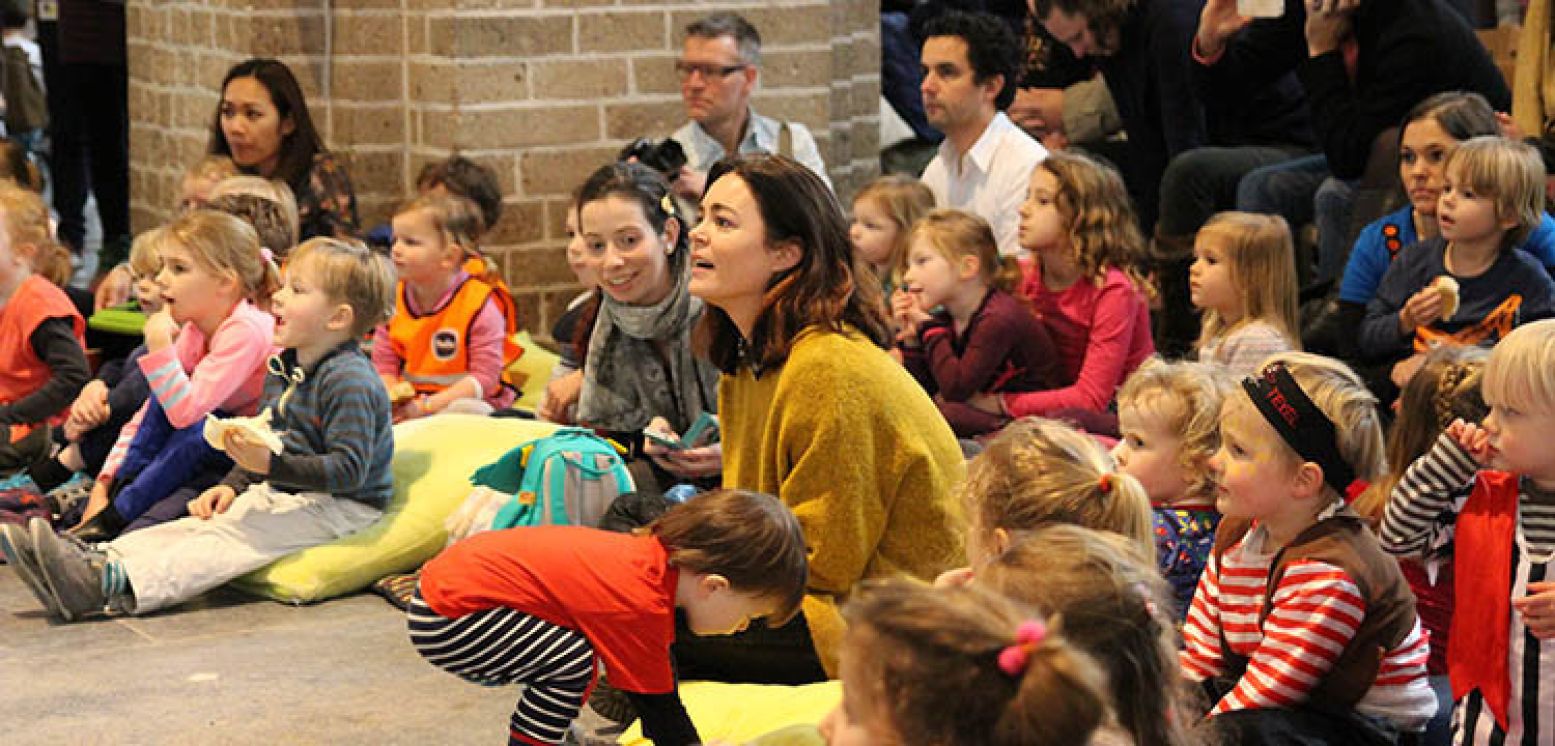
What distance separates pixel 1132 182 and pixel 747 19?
4.92ft

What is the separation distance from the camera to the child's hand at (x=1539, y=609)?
11.5 ft

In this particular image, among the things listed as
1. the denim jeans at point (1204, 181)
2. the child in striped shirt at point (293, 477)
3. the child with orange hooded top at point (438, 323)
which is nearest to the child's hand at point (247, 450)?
the child in striped shirt at point (293, 477)

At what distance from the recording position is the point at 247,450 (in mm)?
5340

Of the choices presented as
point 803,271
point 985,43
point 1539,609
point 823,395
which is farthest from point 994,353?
point 1539,609

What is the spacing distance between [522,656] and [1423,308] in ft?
8.95

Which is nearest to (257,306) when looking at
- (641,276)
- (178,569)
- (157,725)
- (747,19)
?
(178,569)

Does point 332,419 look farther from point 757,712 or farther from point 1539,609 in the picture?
point 1539,609

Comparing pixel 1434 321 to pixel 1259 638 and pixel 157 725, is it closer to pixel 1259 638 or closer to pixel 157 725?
pixel 1259 638

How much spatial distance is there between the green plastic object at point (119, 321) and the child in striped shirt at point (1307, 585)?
434 cm

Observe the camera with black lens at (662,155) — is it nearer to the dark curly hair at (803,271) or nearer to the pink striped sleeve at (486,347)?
the pink striped sleeve at (486,347)

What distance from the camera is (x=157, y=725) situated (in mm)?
4527

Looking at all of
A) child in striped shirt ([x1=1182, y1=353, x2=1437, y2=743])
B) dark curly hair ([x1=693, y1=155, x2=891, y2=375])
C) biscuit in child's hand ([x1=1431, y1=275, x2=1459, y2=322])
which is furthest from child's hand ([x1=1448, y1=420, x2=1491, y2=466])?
biscuit in child's hand ([x1=1431, y1=275, x2=1459, y2=322])

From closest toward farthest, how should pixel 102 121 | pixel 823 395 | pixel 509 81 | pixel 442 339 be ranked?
1. pixel 823 395
2. pixel 442 339
3. pixel 509 81
4. pixel 102 121

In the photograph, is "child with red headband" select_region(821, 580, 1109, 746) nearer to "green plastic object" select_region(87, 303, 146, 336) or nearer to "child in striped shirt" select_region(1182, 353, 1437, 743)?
"child in striped shirt" select_region(1182, 353, 1437, 743)
